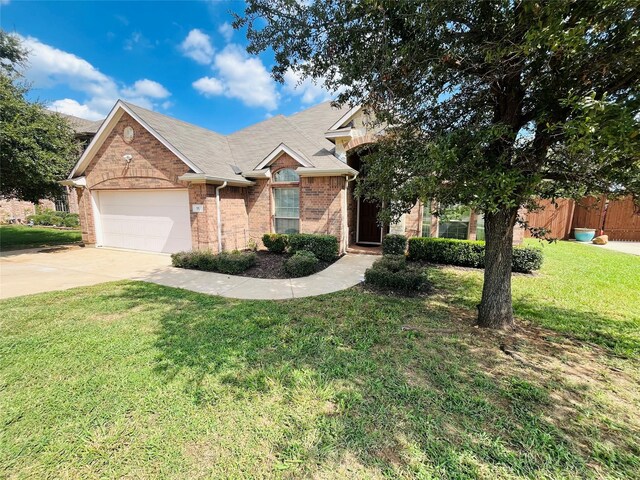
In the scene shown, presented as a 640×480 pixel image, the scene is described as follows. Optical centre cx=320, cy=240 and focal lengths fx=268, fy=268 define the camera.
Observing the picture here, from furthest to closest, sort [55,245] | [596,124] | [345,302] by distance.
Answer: [55,245] → [345,302] → [596,124]

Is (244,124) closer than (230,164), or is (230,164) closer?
(230,164)

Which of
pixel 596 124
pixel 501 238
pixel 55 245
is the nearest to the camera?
pixel 596 124

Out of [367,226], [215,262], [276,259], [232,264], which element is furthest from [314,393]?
[367,226]

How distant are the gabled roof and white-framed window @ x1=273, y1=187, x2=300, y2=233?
1.34 m

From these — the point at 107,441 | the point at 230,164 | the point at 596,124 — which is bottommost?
the point at 107,441

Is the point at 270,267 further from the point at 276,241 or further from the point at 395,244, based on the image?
the point at 395,244

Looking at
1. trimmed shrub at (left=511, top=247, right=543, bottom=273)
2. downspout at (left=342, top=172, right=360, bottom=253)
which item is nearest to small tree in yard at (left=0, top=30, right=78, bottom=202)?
downspout at (left=342, top=172, right=360, bottom=253)

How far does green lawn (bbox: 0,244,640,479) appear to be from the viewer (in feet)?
7.71

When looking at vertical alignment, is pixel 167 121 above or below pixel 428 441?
above

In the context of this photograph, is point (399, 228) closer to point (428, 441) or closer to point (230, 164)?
point (230, 164)

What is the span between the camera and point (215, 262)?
8797 mm

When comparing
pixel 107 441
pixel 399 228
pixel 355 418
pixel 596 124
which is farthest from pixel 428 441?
pixel 399 228

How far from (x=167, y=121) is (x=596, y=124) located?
14244mm

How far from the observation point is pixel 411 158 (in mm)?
4148
